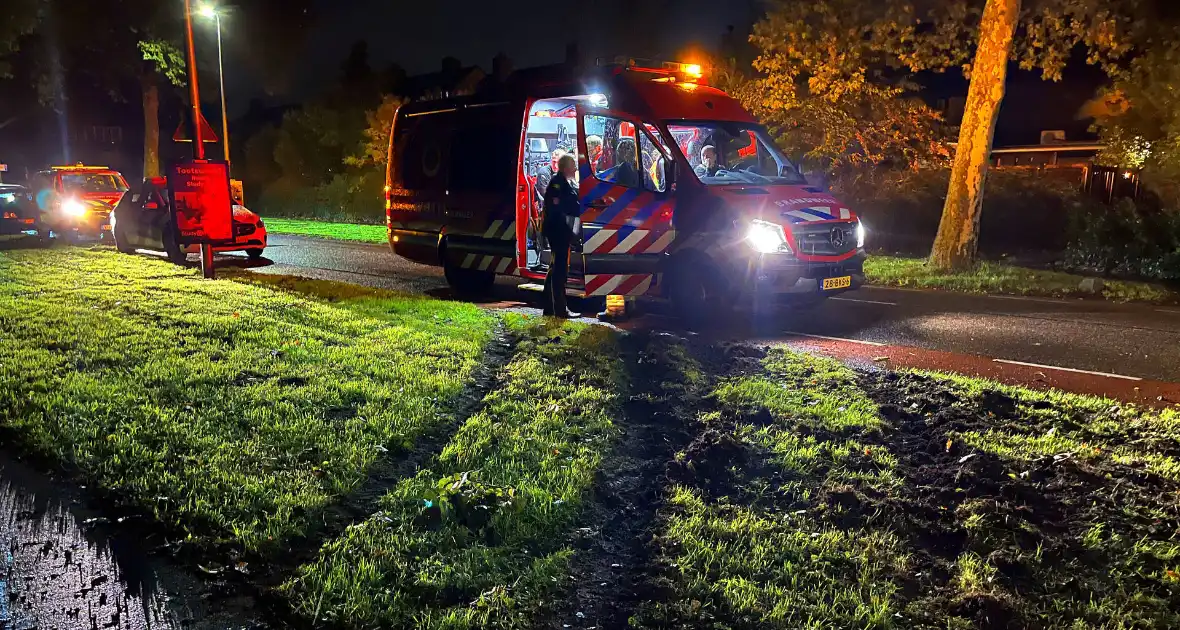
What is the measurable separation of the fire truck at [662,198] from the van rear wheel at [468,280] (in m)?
0.87

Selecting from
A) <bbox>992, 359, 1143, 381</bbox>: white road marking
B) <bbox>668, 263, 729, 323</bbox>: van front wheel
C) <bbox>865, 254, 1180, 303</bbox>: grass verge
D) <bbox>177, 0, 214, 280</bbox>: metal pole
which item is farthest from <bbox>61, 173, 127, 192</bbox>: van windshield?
<bbox>992, 359, 1143, 381</bbox>: white road marking

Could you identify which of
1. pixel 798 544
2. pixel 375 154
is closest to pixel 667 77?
pixel 798 544

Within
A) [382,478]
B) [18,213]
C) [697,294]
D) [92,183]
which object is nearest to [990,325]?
[697,294]

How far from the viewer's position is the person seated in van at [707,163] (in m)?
9.33

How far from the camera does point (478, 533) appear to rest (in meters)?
4.09

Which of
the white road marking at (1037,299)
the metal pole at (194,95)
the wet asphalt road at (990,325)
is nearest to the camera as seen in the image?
the wet asphalt road at (990,325)

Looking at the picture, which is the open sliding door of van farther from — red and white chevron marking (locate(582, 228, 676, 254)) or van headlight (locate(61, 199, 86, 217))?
van headlight (locate(61, 199, 86, 217))

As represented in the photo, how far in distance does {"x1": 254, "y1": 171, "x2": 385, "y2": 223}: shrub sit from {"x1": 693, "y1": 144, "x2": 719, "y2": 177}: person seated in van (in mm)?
24961

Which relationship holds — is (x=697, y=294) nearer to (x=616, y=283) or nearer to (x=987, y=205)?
(x=616, y=283)

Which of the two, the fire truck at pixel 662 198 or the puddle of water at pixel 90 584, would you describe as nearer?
the puddle of water at pixel 90 584

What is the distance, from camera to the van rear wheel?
480 inches

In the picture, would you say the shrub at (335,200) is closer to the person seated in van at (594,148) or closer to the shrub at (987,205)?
the shrub at (987,205)

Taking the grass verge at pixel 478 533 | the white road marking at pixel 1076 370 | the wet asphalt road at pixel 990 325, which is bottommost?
the grass verge at pixel 478 533

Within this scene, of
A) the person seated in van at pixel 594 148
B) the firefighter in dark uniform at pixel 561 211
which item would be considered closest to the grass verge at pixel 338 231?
the person seated in van at pixel 594 148
